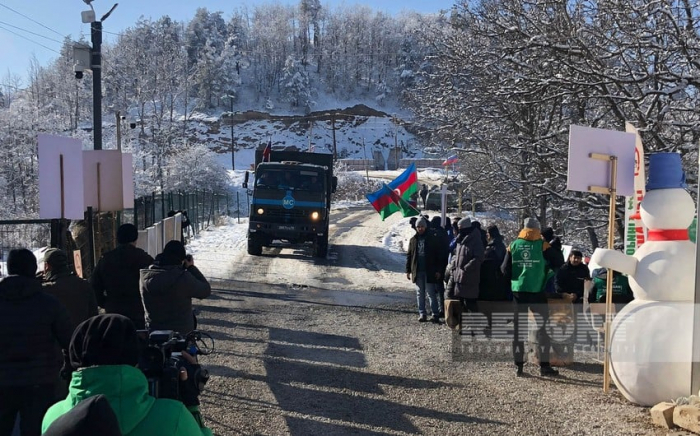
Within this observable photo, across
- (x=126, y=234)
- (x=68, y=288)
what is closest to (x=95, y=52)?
(x=126, y=234)

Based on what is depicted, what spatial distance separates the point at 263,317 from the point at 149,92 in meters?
51.4

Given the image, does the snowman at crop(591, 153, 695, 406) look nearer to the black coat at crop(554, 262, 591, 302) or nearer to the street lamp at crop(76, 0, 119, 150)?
the black coat at crop(554, 262, 591, 302)

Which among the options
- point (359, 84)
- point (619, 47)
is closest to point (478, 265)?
point (619, 47)

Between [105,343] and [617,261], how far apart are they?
5.06 metres

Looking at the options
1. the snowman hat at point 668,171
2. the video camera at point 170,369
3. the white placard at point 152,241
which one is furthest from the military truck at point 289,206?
the video camera at point 170,369

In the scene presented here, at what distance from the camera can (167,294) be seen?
5297mm

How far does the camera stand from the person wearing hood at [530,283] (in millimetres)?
7113

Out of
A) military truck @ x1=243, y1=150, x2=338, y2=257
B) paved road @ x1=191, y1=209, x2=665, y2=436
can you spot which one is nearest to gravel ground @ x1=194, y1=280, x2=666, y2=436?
paved road @ x1=191, y1=209, x2=665, y2=436

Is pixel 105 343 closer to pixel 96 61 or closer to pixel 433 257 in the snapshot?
pixel 433 257

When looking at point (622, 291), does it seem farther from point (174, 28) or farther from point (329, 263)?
point (174, 28)

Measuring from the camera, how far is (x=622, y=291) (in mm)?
7750

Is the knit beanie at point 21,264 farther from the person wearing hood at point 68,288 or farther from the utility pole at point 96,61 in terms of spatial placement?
the utility pole at point 96,61

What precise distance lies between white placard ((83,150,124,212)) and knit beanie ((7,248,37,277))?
357 cm

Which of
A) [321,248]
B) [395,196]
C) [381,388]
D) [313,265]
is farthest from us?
[321,248]
